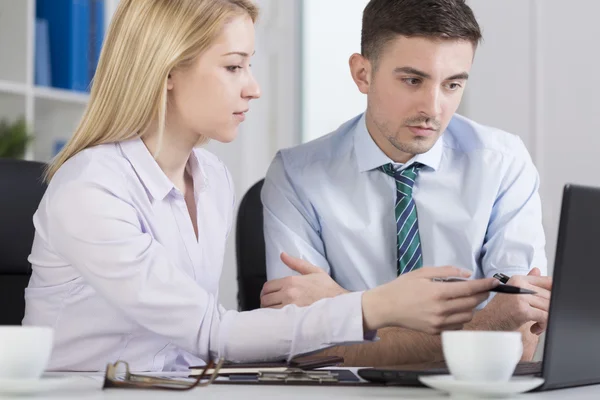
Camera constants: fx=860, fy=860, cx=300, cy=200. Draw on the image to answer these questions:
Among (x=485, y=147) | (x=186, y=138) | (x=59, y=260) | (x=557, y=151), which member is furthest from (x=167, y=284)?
(x=557, y=151)

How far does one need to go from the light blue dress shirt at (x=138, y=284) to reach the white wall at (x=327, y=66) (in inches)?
85.5

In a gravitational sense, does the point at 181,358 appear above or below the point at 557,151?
below

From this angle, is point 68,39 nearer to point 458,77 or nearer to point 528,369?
point 458,77

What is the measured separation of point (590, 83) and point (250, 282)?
4.91 ft

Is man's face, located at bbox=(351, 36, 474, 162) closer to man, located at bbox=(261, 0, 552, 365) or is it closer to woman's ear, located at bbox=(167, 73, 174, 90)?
man, located at bbox=(261, 0, 552, 365)

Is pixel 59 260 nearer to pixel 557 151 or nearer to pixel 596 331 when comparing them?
pixel 596 331

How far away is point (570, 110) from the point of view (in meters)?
3.02

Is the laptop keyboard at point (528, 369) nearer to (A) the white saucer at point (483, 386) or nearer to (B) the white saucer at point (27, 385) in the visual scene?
(A) the white saucer at point (483, 386)

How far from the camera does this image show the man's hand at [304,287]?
5.61ft

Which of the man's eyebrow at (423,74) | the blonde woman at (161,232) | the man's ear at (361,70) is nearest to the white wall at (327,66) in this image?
the man's ear at (361,70)

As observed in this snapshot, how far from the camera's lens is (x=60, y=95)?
10.5ft

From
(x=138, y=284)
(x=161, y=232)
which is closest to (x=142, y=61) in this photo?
(x=161, y=232)

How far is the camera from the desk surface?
943 mm

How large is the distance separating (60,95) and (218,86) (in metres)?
1.75
